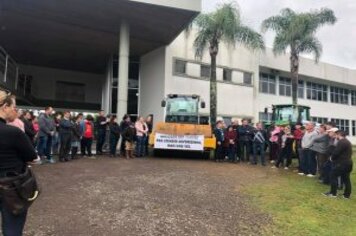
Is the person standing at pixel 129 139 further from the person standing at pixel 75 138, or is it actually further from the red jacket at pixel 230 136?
the red jacket at pixel 230 136

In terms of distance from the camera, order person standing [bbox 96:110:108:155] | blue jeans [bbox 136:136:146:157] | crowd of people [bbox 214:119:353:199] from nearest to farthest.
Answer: crowd of people [bbox 214:119:353:199]
person standing [bbox 96:110:108:155]
blue jeans [bbox 136:136:146:157]

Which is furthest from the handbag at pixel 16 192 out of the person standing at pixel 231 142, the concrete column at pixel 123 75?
the concrete column at pixel 123 75

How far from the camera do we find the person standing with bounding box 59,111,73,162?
42.1ft

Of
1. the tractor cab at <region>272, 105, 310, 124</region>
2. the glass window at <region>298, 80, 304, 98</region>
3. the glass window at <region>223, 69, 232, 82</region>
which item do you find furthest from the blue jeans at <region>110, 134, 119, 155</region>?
the glass window at <region>298, 80, 304, 98</region>

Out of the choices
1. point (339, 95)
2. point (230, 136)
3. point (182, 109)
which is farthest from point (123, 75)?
point (339, 95)

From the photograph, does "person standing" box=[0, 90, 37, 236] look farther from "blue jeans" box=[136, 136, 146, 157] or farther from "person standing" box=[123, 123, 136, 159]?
"blue jeans" box=[136, 136, 146, 157]

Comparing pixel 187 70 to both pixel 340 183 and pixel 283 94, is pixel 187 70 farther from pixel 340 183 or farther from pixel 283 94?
pixel 340 183

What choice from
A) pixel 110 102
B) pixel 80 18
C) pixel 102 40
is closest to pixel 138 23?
pixel 80 18

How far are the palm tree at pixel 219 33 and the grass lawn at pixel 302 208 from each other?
11961 millimetres

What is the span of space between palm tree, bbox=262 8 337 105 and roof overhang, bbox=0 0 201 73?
27.0 ft

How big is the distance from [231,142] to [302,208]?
632 cm

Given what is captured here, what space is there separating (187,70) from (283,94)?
1272 cm

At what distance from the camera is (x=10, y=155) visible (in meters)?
3.63

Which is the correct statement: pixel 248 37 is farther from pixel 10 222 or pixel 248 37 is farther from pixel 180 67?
pixel 10 222
